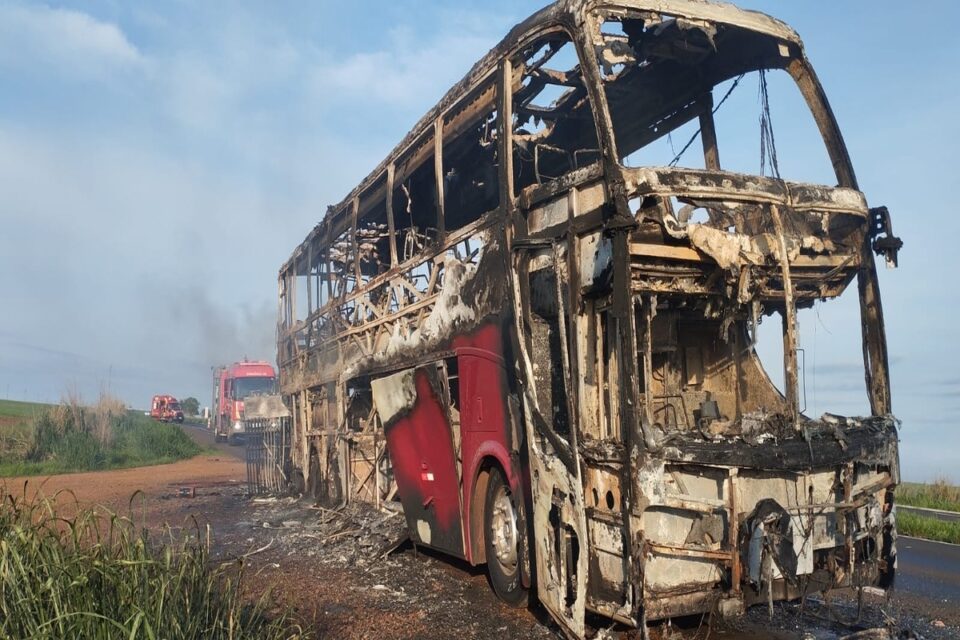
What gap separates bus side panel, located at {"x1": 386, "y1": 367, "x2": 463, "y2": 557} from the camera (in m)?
7.50

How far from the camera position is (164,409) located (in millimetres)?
44688

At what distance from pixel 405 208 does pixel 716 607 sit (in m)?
6.44

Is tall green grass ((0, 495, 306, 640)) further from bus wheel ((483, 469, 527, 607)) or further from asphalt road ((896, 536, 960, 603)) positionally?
asphalt road ((896, 536, 960, 603))

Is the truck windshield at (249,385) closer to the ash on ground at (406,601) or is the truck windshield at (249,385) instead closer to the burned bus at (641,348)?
the ash on ground at (406,601)

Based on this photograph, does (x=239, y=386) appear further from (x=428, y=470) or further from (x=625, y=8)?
(x=625, y=8)

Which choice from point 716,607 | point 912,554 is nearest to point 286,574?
point 716,607

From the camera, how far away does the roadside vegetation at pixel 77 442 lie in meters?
22.5

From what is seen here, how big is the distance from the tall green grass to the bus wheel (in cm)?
238

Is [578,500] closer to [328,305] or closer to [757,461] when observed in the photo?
[757,461]

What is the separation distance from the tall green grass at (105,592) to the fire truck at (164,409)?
43071 millimetres

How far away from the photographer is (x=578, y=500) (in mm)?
5070

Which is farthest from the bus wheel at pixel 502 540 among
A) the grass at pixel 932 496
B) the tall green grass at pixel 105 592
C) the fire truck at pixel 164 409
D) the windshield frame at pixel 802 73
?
the fire truck at pixel 164 409

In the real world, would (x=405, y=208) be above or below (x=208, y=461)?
above

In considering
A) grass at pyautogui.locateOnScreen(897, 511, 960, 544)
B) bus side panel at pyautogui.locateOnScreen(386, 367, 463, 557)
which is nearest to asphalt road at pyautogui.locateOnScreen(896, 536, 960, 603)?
grass at pyautogui.locateOnScreen(897, 511, 960, 544)
